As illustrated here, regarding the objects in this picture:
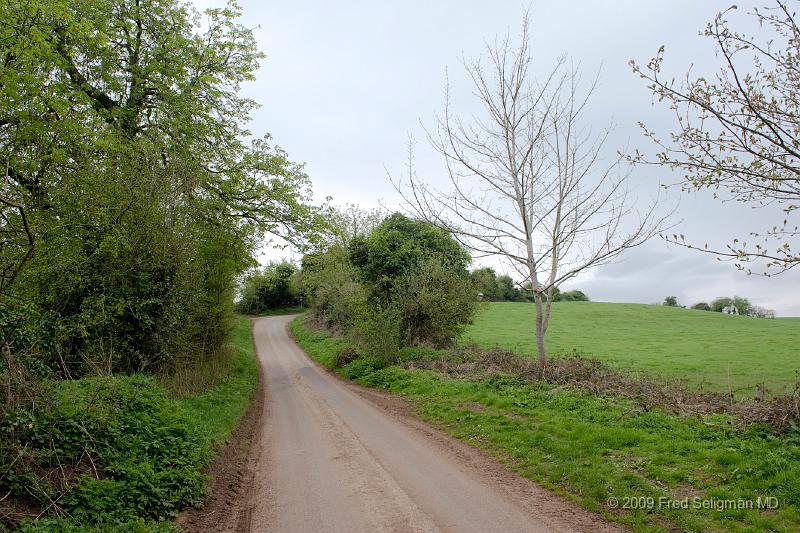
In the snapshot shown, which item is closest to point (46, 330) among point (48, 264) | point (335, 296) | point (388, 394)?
point (48, 264)

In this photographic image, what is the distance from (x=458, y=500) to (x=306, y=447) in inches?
175

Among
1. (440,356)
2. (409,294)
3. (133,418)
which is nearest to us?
(133,418)

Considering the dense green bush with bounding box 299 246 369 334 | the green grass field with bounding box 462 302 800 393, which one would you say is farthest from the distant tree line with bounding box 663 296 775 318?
the dense green bush with bounding box 299 246 369 334

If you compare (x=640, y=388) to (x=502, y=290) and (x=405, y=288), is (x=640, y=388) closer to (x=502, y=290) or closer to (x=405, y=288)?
(x=405, y=288)

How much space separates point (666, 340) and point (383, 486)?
36138 millimetres

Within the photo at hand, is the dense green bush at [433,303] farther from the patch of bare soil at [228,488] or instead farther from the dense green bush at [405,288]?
the patch of bare soil at [228,488]

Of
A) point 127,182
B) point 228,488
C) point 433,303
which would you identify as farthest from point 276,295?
point 228,488

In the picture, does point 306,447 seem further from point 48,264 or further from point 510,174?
point 510,174

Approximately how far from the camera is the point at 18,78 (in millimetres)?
10133

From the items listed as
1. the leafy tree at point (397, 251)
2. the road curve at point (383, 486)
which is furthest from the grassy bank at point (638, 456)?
the leafy tree at point (397, 251)

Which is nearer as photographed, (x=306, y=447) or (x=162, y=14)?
(x=306, y=447)

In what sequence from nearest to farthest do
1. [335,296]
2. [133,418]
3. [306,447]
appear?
[133,418] < [306,447] < [335,296]

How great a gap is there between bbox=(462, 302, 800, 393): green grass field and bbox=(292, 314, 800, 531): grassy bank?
3818mm

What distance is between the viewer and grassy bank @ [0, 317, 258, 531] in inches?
205
